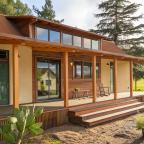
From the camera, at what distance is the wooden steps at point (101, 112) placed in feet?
45.1

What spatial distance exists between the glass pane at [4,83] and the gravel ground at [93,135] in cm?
311

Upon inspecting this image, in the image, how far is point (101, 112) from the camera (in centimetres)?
1509

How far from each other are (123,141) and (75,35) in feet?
31.5

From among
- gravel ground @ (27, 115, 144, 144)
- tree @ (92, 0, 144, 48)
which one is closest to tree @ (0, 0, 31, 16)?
tree @ (92, 0, 144, 48)

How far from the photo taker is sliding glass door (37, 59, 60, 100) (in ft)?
56.2

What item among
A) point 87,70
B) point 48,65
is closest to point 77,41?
point 87,70

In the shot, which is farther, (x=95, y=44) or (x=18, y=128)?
(x=95, y=44)

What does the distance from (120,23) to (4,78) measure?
2793cm

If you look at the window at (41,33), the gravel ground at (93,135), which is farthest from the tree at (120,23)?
the gravel ground at (93,135)

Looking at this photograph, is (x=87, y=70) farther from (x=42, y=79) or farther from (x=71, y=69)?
(x=42, y=79)

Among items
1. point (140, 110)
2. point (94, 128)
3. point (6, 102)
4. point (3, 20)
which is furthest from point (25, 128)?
point (140, 110)

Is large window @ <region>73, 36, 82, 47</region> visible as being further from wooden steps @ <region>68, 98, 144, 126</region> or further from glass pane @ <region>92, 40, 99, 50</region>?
wooden steps @ <region>68, 98, 144, 126</region>

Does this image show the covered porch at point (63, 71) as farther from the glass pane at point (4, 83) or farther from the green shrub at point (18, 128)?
the green shrub at point (18, 128)

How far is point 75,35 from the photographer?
1966cm
